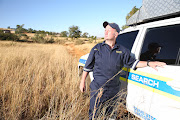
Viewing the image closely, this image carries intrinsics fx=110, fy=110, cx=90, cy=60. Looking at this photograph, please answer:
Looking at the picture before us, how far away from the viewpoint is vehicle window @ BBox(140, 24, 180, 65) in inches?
53.8

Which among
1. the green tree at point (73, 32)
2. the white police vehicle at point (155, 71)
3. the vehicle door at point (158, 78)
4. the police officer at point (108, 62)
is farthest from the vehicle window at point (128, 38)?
the green tree at point (73, 32)

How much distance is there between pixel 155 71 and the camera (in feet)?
4.51

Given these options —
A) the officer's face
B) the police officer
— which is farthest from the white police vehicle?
the officer's face

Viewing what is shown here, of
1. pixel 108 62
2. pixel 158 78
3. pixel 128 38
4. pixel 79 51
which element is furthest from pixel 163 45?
pixel 79 51

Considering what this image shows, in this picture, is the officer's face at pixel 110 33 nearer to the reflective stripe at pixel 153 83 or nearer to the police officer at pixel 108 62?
the police officer at pixel 108 62

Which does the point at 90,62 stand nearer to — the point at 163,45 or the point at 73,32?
the point at 163,45

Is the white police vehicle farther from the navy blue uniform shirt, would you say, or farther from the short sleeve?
the short sleeve

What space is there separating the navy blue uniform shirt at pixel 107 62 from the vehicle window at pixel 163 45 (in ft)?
0.88

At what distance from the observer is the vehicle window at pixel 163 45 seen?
1.37 meters

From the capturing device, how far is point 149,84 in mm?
1397

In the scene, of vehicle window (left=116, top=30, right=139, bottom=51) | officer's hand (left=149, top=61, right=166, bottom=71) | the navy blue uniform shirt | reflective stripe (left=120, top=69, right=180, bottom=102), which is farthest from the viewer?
vehicle window (left=116, top=30, right=139, bottom=51)

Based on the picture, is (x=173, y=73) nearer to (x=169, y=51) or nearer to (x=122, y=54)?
(x=169, y=51)

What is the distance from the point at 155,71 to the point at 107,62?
1.99 feet

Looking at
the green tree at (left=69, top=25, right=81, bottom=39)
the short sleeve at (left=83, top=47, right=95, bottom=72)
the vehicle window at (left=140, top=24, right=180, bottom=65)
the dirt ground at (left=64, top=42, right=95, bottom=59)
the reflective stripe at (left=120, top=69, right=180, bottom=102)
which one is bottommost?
the dirt ground at (left=64, top=42, right=95, bottom=59)
